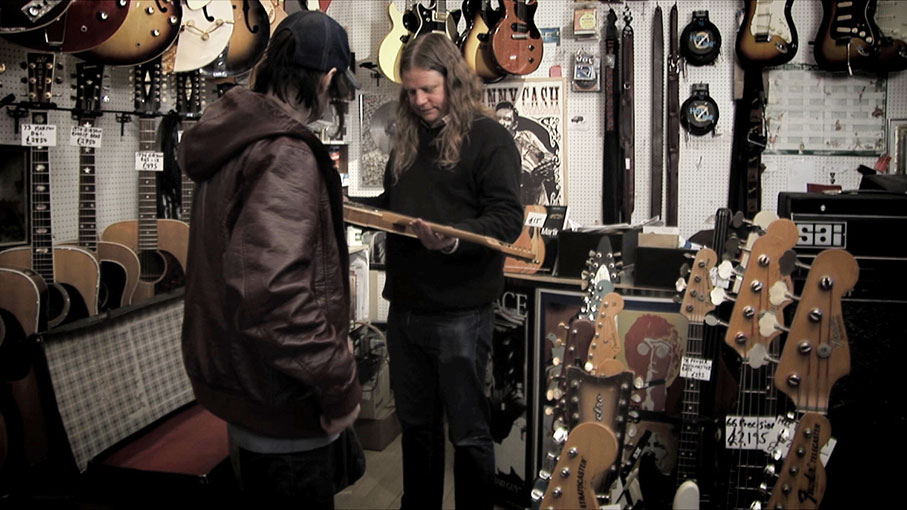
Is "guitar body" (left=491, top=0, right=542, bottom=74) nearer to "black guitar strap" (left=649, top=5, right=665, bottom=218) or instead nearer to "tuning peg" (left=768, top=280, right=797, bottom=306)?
"black guitar strap" (left=649, top=5, right=665, bottom=218)

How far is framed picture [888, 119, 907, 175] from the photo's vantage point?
3316 millimetres

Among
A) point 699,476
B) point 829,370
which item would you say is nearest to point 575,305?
point 699,476

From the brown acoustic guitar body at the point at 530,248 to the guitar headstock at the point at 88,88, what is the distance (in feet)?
5.85

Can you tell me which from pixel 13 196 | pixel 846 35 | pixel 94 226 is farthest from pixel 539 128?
pixel 13 196

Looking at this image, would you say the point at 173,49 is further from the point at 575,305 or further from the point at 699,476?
the point at 699,476

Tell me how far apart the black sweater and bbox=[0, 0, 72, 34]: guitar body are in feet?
3.89

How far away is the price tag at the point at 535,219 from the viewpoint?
328 cm

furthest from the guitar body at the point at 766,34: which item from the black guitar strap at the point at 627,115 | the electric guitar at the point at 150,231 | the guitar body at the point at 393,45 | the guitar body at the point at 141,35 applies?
the electric guitar at the point at 150,231

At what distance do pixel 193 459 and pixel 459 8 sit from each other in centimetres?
273

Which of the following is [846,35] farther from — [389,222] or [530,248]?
[389,222]

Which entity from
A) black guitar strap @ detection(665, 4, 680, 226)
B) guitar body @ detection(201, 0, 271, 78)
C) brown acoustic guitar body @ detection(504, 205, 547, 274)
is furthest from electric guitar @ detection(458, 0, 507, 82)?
guitar body @ detection(201, 0, 271, 78)

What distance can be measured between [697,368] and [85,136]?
2.30 meters

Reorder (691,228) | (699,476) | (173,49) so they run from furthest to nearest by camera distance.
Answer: (691,228) → (173,49) → (699,476)

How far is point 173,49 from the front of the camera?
2781 millimetres
